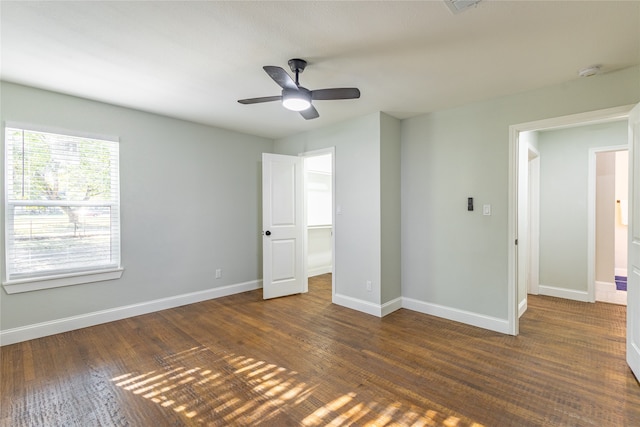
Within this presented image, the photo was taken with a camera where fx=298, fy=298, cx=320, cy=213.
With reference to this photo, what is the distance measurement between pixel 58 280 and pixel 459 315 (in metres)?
4.34

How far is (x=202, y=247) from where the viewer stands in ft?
13.8

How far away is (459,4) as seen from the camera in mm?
1705

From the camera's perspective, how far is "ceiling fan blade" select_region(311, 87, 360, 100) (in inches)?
90.2

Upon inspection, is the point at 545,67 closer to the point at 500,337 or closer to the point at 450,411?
the point at 500,337

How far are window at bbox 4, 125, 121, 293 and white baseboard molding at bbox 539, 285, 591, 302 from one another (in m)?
5.75

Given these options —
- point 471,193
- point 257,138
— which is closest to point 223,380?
point 471,193

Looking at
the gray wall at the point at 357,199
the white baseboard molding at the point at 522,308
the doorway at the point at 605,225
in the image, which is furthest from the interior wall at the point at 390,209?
the doorway at the point at 605,225

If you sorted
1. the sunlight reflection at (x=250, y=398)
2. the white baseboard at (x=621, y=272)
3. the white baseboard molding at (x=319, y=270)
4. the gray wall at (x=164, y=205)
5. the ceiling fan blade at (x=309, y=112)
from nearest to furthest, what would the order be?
the sunlight reflection at (x=250, y=398) → the ceiling fan blade at (x=309, y=112) → the gray wall at (x=164, y=205) → the white baseboard at (x=621, y=272) → the white baseboard molding at (x=319, y=270)

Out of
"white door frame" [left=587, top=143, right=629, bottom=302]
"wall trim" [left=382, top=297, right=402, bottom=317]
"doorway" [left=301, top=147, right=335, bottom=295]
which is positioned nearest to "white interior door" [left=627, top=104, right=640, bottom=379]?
"white door frame" [left=587, top=143, right=629, bottom=302]

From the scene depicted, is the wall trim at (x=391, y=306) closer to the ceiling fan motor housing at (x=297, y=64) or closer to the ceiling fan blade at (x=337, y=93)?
the ceiling fan blade at (x=337, y=93)

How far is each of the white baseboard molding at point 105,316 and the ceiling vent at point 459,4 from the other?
164 inches

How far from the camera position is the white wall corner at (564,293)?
405 centimetres

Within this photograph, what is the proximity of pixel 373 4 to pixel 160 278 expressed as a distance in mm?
3756

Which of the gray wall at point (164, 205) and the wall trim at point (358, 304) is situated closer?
the gray wall at point (164, 205)
